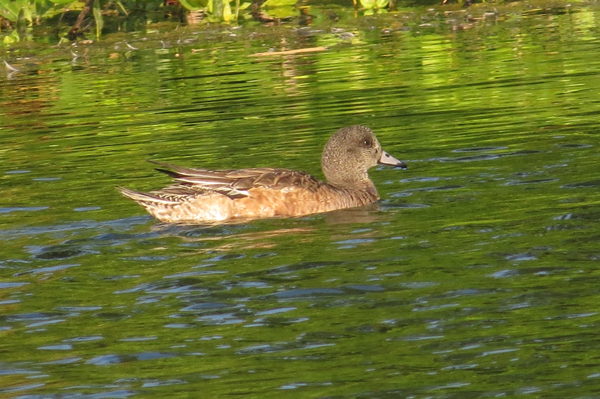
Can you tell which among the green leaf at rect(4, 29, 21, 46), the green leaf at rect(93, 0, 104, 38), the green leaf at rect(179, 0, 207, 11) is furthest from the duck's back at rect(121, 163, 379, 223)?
the green leaf at rect(4, 29, 21, 46)

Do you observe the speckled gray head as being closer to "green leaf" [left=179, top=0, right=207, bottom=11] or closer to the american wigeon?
the american wigeon

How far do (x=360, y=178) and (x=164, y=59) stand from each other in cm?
983

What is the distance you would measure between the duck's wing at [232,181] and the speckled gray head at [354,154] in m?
0.83

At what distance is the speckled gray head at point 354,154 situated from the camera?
31.7 ft

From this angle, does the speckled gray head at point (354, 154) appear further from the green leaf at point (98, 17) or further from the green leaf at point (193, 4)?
the green leaf at point (193, 4)

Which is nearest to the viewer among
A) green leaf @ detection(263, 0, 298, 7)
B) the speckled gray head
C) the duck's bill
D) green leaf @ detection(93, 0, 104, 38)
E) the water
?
the water

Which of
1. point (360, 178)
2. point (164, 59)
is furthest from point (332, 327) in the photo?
point (164, 59)

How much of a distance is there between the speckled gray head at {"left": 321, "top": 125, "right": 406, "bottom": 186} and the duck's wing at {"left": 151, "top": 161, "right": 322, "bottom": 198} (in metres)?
0.83

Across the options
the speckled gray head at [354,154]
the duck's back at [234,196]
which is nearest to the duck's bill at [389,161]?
the speckled gray head at [354,154]

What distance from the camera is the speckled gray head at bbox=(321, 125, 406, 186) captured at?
31.7 ft

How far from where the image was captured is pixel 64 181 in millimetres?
10445

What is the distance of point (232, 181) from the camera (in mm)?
8781

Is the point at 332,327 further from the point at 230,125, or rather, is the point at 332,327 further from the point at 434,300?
the point at 230,125

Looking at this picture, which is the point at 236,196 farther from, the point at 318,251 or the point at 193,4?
the point at 193,4
